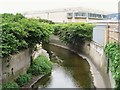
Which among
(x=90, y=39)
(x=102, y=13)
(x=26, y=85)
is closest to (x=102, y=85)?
(x=26, y=85)

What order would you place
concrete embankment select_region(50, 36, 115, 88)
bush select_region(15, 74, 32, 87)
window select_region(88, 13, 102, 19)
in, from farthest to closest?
1. window select_region(88, 13, 102, 19)
2. concrete embankment select_region(50, 36, 115, 88)
3. bush select_region(15, 74, 32, 87)

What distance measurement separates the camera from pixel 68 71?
2030 centimetres

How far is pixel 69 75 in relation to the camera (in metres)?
18.9

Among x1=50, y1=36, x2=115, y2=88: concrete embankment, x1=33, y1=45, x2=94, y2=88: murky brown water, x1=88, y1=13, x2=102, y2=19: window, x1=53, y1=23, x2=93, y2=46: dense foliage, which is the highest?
x1=88, y1=13, x2=102, y2=19: window

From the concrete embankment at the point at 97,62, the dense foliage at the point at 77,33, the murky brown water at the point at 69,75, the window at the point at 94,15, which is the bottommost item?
the murky brown water at the point at 69,75

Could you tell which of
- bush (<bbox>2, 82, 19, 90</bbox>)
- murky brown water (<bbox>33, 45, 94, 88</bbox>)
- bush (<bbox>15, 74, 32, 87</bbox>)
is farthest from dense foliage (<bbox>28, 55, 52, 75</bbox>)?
bush (<bbox>2, 82, 19, 90</bbox>)

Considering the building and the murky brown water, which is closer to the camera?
the murky brown water

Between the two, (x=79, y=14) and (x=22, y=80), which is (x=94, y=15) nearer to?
(x=79, y=14)

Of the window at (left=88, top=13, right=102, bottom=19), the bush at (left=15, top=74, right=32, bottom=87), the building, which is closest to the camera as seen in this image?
the bush at (left=15, top=74, right=32, bottom=87)

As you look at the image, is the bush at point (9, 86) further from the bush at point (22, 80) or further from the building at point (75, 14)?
the building at point (75, 14)

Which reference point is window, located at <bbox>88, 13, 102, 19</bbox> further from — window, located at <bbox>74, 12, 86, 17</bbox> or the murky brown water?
the murky brown water

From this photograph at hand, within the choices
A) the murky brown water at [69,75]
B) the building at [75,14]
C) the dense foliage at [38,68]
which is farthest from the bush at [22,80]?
the building at [75,14]

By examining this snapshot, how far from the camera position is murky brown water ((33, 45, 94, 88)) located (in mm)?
16150

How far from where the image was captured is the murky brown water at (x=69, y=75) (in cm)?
1615
